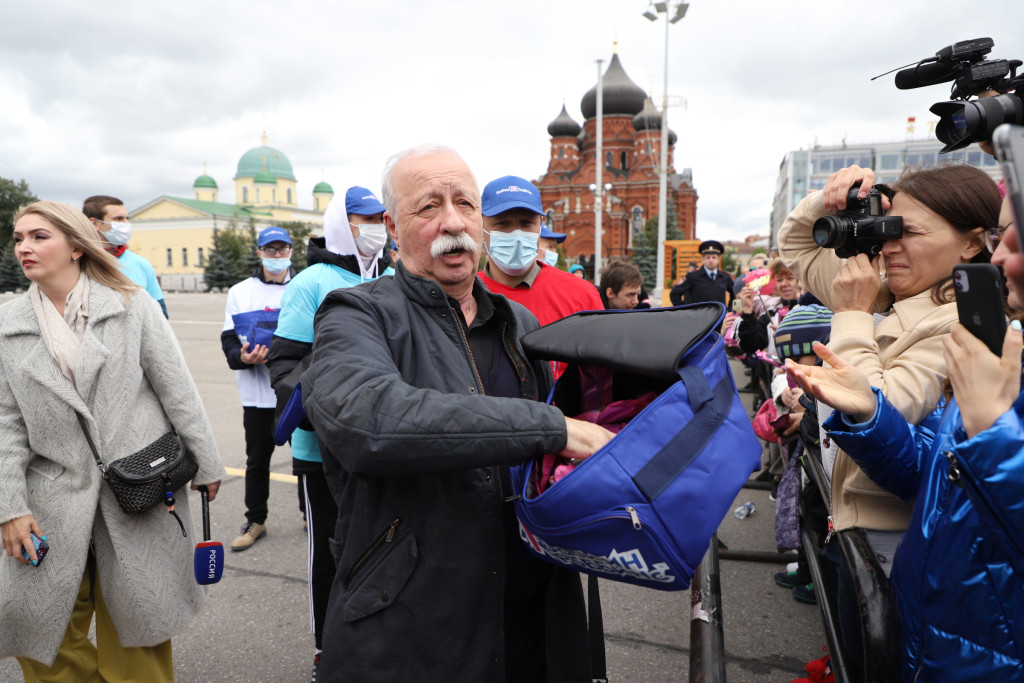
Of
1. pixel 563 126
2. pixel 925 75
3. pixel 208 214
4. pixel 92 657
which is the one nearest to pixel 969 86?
pixel 925 75

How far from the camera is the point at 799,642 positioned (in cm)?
329

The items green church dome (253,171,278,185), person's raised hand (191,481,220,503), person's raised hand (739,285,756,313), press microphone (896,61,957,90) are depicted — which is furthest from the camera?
green church dome (253,171,278,185)

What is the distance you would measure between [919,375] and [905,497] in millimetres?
334

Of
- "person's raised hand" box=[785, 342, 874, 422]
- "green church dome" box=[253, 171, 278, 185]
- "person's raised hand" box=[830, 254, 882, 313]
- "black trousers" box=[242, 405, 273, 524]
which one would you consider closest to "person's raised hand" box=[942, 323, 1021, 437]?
"person's raised hand" box=[785, 342, 874, 422]

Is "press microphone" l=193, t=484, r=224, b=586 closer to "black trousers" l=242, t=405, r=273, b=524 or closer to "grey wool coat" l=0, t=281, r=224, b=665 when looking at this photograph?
"grey wool coat" l=0, t=281, r=224, b=665

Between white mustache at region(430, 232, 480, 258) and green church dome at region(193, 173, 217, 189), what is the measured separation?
124 metres

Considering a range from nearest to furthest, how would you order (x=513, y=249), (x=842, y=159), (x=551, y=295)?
(x=513, y=249) → (x=551, y=295) → (x=842, y=159)

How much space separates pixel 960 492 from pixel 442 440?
3.60 feet

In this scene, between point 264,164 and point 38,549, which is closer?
point 38,549

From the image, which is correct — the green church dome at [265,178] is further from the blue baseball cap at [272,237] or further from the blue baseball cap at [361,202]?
the blue baseball cap at [361,202]

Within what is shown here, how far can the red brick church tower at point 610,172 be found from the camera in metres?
63.5

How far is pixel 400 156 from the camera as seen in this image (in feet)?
5.95

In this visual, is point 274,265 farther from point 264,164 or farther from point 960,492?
point 264,164

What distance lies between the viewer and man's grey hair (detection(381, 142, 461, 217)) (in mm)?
1792
